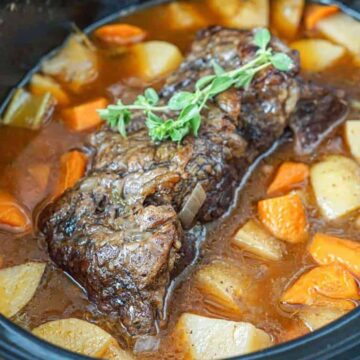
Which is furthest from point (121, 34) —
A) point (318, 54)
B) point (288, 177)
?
point (288, 177)

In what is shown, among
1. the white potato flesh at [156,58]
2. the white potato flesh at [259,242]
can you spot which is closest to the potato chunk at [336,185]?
the white potato flesh at [259,242]

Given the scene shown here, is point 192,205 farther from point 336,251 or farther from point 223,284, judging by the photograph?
point 336,251

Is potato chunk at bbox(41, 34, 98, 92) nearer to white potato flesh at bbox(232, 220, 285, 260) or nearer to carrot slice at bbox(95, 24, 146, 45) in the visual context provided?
carrot slice at bbox(95, 24, 146, 45)

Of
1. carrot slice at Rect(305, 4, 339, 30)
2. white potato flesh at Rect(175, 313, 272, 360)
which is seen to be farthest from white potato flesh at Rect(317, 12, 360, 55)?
white potato flesh at Rect(175, 313, 272, 360)

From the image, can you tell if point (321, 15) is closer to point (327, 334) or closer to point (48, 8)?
point (48, 8)

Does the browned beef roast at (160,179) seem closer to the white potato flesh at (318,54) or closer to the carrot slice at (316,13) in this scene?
the white potato flesh at (318,54)

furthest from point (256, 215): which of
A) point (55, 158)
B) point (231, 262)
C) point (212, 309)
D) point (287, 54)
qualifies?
point (55, 158)
